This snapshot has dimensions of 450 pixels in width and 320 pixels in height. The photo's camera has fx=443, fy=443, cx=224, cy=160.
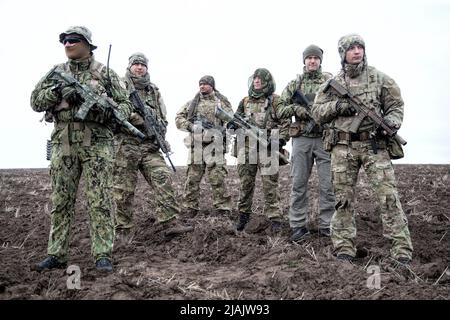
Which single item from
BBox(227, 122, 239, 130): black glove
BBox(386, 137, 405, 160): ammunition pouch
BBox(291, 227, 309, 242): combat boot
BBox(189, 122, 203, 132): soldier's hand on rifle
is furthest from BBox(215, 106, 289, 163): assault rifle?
BBox(386, 137, 405, 160): ammunition pouch

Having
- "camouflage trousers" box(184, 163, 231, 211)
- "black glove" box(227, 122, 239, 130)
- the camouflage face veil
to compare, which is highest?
the camouflage face veil

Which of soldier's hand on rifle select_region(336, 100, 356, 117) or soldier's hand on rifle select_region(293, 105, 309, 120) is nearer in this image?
soldier's hand on rifle select_region(336, 100, 356, 117)

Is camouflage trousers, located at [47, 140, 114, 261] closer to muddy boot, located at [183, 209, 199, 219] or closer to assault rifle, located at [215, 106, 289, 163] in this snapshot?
assault rifle, located at [215, 106, 289, 163]

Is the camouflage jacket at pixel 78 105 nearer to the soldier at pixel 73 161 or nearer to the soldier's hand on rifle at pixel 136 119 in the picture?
the soldier at pixel 73 161

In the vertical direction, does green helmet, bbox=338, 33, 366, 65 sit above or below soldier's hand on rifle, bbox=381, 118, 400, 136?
above

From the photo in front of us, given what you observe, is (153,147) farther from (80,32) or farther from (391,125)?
(391,125)

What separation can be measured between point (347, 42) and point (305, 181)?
2002 mm

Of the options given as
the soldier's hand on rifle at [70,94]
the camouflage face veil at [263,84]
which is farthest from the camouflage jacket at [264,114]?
the soldier's hand on rifle at [70,94]

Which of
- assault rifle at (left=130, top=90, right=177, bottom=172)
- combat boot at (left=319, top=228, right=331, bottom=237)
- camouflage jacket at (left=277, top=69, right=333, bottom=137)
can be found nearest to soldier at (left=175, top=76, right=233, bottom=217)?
assault rifle at (left=130, top=90, right=177, bottom=172)

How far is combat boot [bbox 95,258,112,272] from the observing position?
441 centimetres

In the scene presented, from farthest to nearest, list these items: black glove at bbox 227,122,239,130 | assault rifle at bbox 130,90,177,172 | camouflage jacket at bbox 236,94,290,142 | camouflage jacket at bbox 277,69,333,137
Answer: black glove at bbox 227,122,239,130 → camouflage jacket at bbox 236,94,290,142 → assault rifle at bbox 130,90,177,172 → camouflage jacket at bbox 277,69,333,137

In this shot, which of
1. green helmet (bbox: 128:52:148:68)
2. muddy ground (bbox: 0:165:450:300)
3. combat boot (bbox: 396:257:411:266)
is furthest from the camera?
green helmet (bbox: 128:52:148:68)
